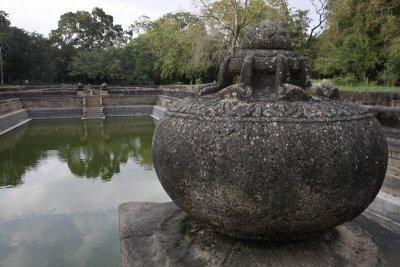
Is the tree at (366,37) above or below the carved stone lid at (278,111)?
above

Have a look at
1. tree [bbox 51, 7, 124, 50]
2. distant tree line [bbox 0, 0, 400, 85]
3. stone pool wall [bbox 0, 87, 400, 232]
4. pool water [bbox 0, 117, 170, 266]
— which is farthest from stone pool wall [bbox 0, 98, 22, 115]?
tree [bbox 51, 7, 124, 50]

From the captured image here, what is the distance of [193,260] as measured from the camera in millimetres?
2570

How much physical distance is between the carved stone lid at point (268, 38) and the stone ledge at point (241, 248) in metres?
1.44

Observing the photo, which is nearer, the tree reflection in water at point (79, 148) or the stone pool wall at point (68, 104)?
the tree reflection in water at point (79, 148)

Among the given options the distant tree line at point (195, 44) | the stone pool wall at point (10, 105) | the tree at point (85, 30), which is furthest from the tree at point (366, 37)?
the tree at point (85, 30)

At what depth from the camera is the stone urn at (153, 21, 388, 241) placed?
86.7 inches

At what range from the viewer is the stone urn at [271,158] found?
7.23 feet

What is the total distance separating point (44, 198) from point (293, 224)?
486cm

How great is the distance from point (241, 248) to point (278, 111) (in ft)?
3.31

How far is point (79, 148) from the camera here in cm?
1052

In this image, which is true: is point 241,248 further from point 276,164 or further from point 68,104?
point 68,104

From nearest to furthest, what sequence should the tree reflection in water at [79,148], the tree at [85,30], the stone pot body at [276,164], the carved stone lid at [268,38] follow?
the stone pot body at [276,164], the carved stone lid at [268,38], the tree reflection in water at [79,148], the tree at [85,30]

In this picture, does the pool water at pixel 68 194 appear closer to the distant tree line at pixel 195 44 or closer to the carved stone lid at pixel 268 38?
the carved stone lid at pixel 268 38

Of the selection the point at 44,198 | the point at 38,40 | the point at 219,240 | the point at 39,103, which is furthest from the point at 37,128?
the point at 38,40
